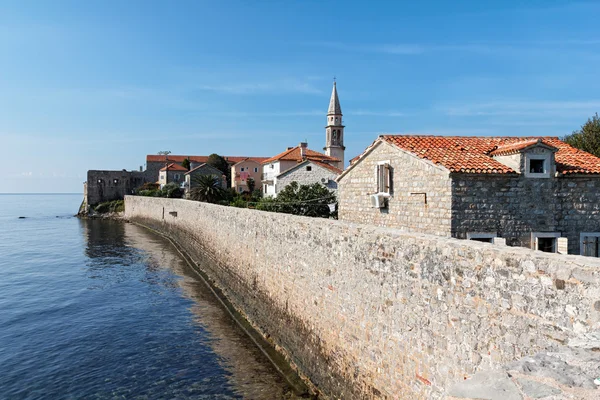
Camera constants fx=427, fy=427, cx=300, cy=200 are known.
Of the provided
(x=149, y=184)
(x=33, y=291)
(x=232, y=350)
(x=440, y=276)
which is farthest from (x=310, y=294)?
(x=149, y=184)

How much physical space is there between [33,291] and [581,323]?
77.0 ft

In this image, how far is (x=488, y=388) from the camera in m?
2.61

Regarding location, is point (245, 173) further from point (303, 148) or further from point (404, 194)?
point (404, 194)

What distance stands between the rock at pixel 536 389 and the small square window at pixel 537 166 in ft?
37.1

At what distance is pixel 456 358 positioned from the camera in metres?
6.03

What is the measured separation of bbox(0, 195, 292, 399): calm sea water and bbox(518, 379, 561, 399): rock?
28.1ft

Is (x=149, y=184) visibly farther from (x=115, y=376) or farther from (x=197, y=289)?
(x=115, y=376)

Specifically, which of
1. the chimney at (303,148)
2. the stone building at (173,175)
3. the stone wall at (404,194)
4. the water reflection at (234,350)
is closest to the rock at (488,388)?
the water reflection at (234,350)

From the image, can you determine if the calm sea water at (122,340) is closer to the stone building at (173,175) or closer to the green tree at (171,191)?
the green tree at (171,191)

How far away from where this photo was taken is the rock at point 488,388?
8.25 ft

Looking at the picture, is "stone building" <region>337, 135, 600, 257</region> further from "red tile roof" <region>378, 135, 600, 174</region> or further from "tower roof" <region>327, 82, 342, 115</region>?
"tower roof" <region>327, 82, 342, 115</region>

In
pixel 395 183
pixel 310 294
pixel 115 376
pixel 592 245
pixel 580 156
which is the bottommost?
pixel 115 376

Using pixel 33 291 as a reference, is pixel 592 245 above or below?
above

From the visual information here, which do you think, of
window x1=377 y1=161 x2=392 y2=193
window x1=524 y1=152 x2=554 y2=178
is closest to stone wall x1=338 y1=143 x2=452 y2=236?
window x1=377 y1=161 x2=392 y2=193
